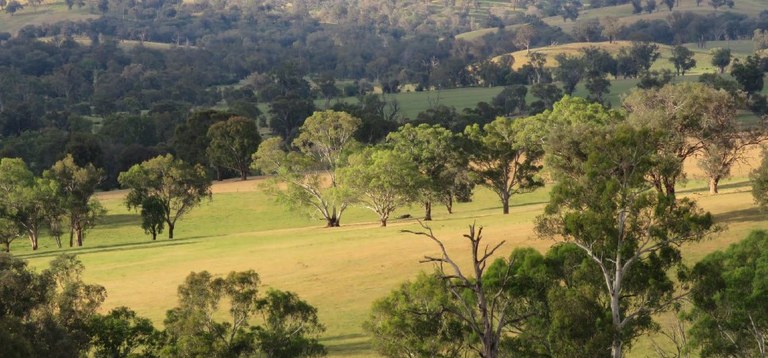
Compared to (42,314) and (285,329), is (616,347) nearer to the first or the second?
(285,329)

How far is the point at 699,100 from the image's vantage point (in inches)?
2579

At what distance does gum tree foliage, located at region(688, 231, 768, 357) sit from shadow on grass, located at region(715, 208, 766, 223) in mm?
24275

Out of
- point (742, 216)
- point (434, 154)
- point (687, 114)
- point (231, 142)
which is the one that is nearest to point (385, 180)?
point (434, 154)

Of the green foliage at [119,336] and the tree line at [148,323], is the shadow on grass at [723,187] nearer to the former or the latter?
the tree line at [148,323]

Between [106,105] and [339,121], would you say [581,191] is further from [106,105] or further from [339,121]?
[106,105]

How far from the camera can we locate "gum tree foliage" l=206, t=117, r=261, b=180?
121 meters

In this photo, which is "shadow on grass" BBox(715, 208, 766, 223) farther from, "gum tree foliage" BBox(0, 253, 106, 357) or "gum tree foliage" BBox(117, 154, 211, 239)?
"gum tree foliage" BBox(117, 154, 211, 239)

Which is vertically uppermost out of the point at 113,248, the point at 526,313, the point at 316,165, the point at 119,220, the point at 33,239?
the point at 316,165

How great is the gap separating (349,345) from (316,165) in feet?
153

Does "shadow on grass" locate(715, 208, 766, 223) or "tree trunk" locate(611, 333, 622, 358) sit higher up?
"tree trunk" locate(611, 333, 622, 358)

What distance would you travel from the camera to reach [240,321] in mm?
37562

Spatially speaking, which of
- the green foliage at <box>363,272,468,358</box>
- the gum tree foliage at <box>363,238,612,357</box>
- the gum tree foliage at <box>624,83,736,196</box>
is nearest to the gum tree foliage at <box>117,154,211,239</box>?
the gum tree foliage at <box>624,83,736,196</box>

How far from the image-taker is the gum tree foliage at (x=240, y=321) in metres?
36.1

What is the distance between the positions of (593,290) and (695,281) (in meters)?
3.26
